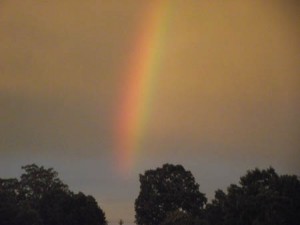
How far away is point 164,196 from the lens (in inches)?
3686

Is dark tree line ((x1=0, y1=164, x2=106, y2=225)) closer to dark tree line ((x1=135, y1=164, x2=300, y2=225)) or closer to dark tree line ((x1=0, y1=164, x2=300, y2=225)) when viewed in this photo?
dark tree line ((x1=0, y1=164, x2=300, y2=225))

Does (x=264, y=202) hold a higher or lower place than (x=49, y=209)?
lower

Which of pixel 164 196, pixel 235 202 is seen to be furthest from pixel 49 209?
pixel 235 202

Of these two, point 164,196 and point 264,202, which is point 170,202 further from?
point 264,202

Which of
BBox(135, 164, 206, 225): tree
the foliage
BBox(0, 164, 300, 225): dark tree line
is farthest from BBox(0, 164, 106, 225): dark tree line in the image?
the foliage

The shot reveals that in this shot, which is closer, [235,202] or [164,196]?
[235,202]

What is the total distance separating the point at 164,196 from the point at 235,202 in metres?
37.7

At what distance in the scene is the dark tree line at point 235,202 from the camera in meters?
53.8

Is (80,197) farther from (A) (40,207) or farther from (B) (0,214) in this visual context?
(B) (0,214)

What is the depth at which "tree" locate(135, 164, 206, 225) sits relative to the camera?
9281cm

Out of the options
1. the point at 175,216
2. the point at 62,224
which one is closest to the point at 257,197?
the point at 175,216

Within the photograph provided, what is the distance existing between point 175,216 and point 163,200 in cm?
1544

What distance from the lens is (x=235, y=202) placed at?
57000mm

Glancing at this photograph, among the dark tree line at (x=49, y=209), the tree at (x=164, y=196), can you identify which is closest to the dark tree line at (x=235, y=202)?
the tree at (x=164, y=196)
